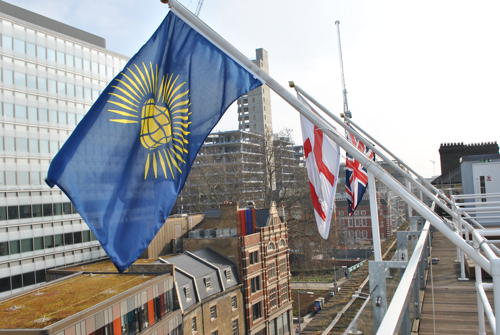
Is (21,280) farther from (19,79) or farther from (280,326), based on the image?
(280,326)

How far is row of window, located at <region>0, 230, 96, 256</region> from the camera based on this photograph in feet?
104

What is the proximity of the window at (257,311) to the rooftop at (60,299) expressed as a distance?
41.7 ft

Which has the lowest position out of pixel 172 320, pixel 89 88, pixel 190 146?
pixel 172 320

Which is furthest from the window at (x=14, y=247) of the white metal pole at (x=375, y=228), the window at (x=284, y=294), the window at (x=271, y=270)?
the white metal pole at (x=375, y=228)

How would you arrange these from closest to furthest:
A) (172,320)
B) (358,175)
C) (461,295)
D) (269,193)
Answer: (461,295) → (358,175) → (172,320) → (269,193)

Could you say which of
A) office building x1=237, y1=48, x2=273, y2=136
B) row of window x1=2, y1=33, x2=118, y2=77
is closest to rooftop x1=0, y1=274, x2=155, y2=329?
row of window x1=2, y1=33, x2=118, y2=77

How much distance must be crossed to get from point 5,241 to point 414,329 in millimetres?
32173

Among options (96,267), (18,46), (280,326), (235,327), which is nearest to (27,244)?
(96,267)

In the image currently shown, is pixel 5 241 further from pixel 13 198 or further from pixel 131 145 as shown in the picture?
pixel 131 145

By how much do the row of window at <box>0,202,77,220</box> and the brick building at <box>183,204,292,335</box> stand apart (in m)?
10.3

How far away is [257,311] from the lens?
36156 millimetres

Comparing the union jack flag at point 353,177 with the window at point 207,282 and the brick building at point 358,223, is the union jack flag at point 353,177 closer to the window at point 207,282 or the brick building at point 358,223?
the window at point 207,282

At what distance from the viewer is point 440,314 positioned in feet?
20.2

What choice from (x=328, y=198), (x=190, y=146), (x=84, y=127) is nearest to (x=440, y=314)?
(x=328, y=198)
